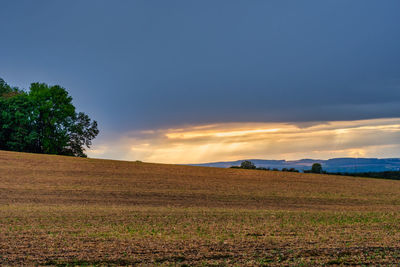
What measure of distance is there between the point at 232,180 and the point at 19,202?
26.2 m

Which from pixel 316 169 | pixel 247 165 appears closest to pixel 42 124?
pixel 247 165

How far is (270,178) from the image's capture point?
177ft

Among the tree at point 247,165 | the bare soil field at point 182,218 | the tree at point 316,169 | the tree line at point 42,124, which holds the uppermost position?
the tree line at point 42,124

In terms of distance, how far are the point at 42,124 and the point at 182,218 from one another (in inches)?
1961

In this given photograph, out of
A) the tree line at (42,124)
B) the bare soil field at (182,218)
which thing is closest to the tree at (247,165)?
the bare soil field at (182,218)

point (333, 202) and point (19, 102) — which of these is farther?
point (19, 102)

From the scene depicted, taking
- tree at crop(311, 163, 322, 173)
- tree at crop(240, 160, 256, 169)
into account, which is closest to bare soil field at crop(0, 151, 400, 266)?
tree at crop(311, 163, 322, 173)

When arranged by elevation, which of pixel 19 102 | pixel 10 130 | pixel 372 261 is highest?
pixel 19 102

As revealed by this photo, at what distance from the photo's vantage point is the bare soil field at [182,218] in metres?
13.9

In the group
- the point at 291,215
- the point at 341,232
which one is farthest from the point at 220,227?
the point at 291,215

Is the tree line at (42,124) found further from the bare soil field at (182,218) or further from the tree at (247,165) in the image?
the tree at (247,165)

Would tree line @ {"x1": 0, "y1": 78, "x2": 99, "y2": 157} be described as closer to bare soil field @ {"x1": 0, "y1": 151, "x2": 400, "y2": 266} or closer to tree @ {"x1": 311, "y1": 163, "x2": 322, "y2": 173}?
bare soil field @ {"x1": 0, "y1": 151, "x2": 400, "y2": 266}

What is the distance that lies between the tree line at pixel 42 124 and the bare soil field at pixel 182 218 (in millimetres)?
12457

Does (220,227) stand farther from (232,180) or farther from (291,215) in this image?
(232,180)
